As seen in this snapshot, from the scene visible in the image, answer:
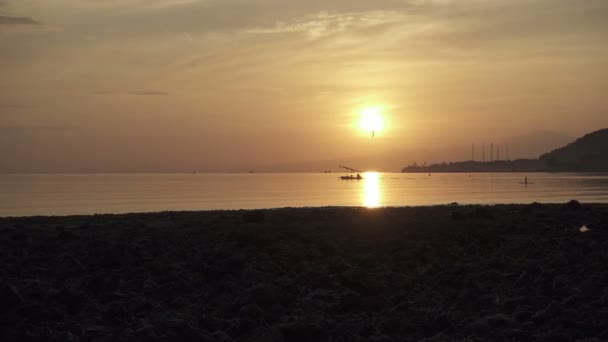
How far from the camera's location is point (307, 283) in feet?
51.8

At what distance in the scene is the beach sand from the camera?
12602 mm

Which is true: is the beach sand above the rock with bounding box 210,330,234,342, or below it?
above

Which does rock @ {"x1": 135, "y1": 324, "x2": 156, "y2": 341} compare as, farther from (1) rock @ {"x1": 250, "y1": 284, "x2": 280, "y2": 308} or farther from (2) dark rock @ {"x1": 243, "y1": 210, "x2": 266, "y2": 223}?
(2) dark rock @ {"x1": 243, "y1": 210, "x2": 266, "y2": 223}

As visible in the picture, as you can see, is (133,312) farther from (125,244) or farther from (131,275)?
(125,244)

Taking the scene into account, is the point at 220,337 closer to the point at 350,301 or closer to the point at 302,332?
the point at 302,332

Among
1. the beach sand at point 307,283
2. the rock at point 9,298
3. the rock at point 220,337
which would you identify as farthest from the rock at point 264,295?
the rock at point 9,298

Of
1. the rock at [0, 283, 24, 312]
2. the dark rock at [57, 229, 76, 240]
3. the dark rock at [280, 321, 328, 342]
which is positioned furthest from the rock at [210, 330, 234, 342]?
the dark rock at [57, 229, 76, 240]

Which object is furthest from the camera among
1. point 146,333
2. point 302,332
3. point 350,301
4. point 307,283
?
point 307,283

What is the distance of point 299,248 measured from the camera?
62.8ft

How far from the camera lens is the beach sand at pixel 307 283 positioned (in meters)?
12.6

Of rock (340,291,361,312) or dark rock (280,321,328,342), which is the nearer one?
dark rock (280,321,328,342)

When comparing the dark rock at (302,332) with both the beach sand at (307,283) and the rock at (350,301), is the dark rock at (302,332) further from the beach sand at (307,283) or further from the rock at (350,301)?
the rock at (350,301)

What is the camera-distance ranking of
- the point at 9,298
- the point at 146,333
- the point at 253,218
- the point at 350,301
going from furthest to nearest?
the point at 253,218
the point at 350,301
the point at 9,298
the point at 146,333

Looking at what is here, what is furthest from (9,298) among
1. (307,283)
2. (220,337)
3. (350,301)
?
(350,301)
